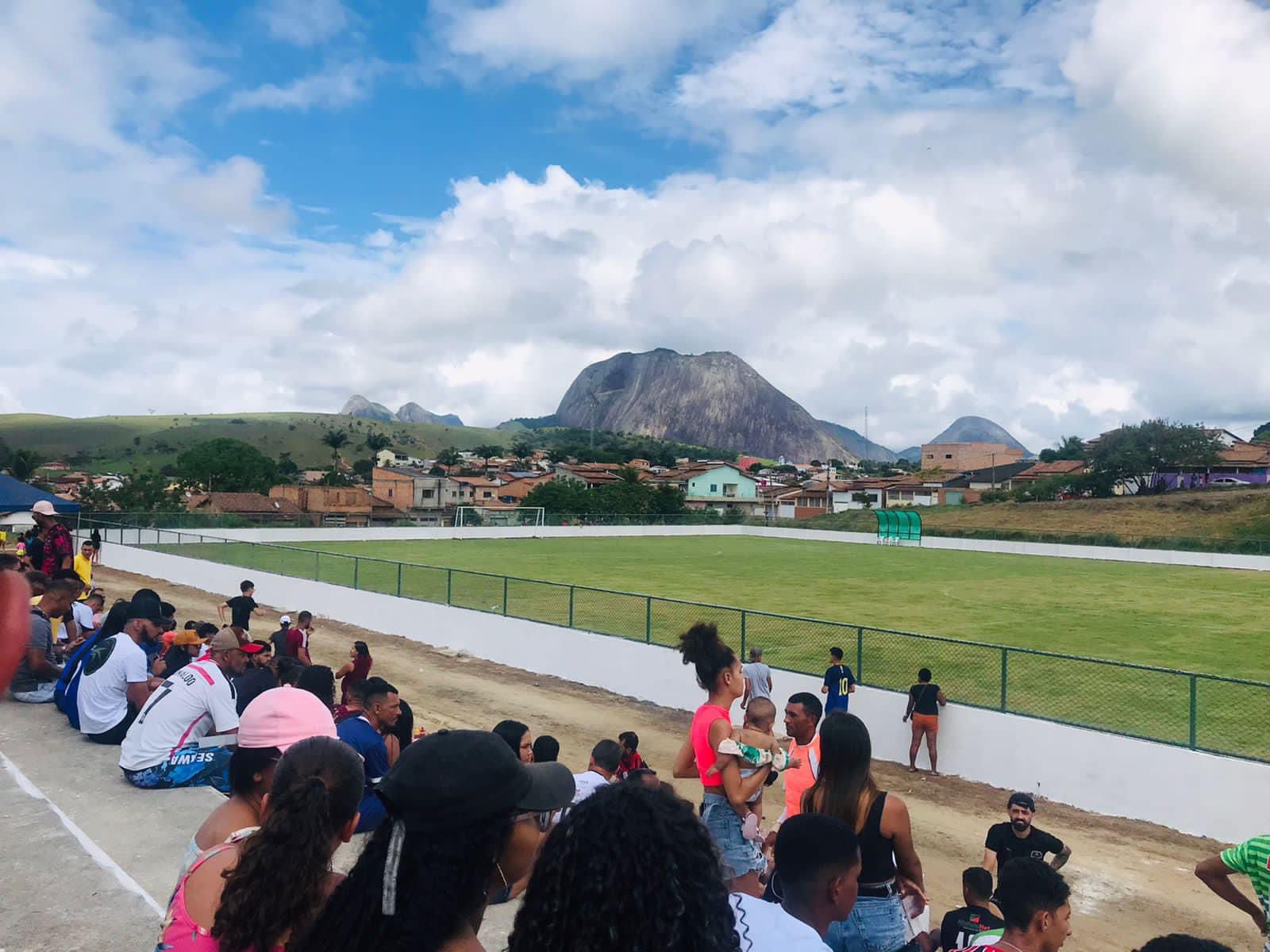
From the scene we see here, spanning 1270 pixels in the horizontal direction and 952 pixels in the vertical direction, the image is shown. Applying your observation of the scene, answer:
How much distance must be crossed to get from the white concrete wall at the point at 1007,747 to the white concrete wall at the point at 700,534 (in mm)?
19147

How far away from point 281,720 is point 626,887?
8.11 ft

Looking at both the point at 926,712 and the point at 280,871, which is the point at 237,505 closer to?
the point at 926,712

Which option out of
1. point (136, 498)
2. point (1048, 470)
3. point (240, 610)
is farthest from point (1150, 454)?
point (240, 610)

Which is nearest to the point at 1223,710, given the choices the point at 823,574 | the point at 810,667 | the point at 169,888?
the point at 810,667

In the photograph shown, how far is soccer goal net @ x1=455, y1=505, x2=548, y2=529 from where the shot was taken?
183 ft

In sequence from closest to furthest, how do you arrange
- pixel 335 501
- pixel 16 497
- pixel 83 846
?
pixel 83 846
pixel 16 497
pixel 335 501

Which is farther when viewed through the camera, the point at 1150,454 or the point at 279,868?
the point at 1150,454

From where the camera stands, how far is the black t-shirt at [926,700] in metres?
10.8

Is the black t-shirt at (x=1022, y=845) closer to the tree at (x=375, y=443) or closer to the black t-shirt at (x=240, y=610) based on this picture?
the black t-shirt at (x=240, y=610)

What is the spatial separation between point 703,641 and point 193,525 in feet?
143

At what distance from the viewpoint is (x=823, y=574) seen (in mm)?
35469

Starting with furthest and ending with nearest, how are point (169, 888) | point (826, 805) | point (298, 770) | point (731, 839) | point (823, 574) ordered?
point (823, 574) < point (169, 888) < point (731, 839) < point (826, 805) < point (298, 770)

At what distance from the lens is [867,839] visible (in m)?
3.74

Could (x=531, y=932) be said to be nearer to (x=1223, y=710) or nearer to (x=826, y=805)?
(x=826, y=805)
